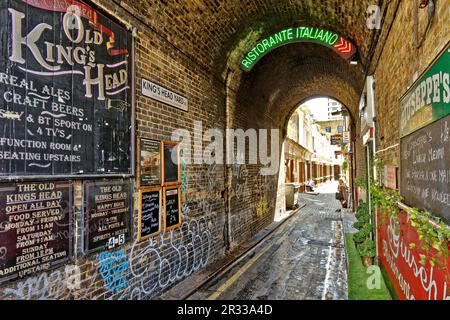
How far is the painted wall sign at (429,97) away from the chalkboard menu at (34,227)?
12.1 ft

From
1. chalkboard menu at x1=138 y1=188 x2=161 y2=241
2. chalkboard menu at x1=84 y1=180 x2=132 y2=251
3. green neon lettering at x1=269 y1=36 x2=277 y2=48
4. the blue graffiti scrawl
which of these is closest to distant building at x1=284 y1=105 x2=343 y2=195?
green neon lettering at x1=269 y1=36 x2=277 y2=48

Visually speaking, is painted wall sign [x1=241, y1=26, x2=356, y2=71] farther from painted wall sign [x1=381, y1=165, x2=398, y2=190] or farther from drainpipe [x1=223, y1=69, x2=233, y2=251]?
painted wall sign [x1=381, y1=165, x2=398, y2=190]

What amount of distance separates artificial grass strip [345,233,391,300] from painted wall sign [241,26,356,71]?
4.84 m

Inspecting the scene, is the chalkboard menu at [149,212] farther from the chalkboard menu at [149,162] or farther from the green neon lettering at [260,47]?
the green neon lettering at [260,47]

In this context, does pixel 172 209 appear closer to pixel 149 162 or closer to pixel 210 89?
pixel 149 162

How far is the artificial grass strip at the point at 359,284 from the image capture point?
4.84 m

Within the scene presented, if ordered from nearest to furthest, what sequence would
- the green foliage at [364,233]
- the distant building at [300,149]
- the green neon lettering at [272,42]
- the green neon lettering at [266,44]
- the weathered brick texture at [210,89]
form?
the weathered brick texture at [210,89] → the green foliage at [364,233] → the green neon lettering at [272,42] → the green neon lettering at [266,44] → the distant building at [300,149]

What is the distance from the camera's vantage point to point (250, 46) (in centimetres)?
799

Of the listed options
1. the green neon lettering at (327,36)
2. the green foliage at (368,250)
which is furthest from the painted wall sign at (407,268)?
the green neon lettering at (327,36)

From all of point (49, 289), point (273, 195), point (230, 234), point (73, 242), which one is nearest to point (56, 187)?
point (73, 242)

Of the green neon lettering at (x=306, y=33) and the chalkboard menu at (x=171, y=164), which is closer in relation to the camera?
the chalkboard menu at (x=171, y=164)

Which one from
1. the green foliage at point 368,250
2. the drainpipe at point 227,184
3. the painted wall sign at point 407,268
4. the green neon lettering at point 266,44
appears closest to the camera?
the painted wall sign at point 407,268

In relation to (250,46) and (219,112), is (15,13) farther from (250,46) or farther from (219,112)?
(250,46)

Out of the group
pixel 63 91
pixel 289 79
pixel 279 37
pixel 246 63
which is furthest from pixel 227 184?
pixel 289 79
